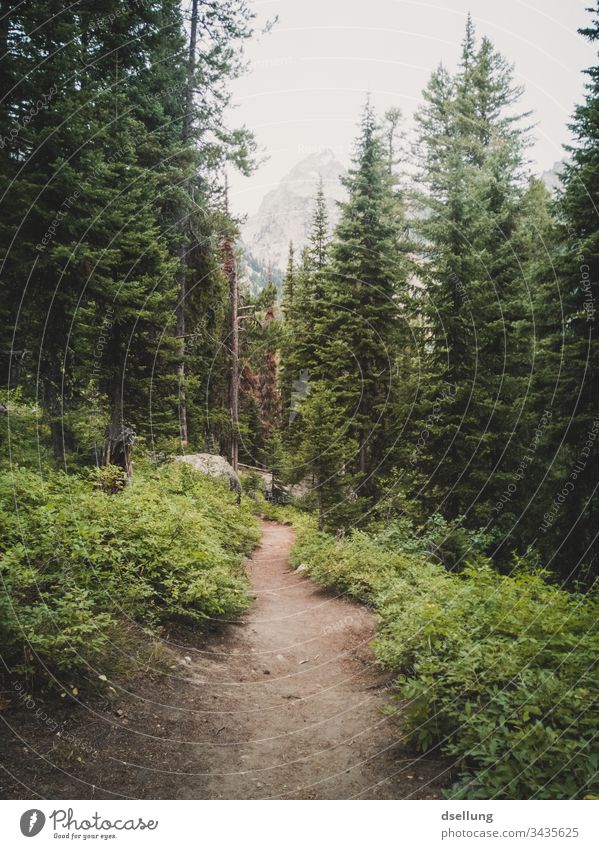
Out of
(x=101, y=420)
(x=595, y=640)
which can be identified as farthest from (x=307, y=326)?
(x=595, y=640)

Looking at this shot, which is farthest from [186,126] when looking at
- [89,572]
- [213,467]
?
[89,572]

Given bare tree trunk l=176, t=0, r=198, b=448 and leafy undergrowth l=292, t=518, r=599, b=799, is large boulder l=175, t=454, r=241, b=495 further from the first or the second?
leafy undergrowth l=292, t=518, r=599, b=799

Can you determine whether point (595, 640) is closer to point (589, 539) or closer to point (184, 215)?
point (589, 539)

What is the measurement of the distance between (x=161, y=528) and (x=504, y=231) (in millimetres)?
14508

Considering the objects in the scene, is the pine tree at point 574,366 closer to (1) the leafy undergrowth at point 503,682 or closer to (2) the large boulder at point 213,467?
(1) the leafy undergrowth at point 503,682

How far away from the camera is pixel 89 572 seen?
573 centimetres

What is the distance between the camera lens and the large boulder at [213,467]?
19.4 metres

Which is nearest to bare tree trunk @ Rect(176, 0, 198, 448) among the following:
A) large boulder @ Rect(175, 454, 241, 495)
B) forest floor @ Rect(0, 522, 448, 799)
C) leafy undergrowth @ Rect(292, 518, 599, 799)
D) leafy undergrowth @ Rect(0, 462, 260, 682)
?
large boulder @ Rect(175, 454, 241, 495)

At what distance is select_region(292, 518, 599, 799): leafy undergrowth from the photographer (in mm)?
3186

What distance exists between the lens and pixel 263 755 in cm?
442

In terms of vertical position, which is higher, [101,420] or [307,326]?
[307,326]

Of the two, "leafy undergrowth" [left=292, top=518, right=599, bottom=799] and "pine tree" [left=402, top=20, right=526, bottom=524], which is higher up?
"pine tree" [left=402, top=20, right=526, bottom=524]

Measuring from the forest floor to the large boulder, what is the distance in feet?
41.3

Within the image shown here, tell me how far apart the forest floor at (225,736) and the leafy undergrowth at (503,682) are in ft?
1.33
